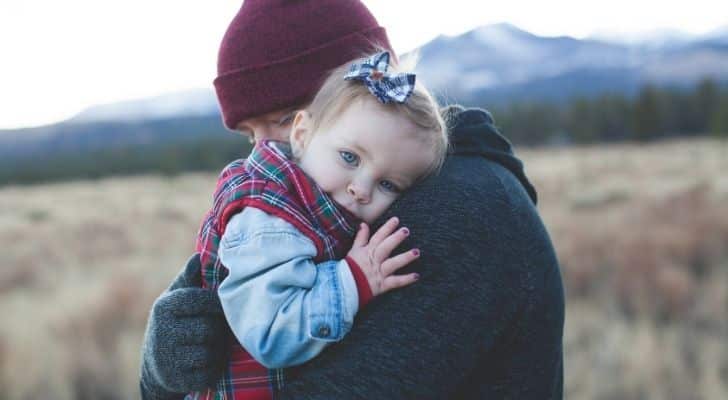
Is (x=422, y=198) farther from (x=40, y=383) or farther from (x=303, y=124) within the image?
(x=40, y=383)

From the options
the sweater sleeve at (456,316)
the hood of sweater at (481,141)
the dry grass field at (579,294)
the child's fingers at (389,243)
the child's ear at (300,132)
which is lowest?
the dry grass field at (579,294)

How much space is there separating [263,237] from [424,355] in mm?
426

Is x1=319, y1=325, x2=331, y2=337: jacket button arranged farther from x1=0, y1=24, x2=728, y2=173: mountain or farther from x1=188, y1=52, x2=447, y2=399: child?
x1=0, y1=24, x2=728, y2=173: mountain

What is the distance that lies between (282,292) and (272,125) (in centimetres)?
89

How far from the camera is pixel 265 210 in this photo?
1382 millimetres

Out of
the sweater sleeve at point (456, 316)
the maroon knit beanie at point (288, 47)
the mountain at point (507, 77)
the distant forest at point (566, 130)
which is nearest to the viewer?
the sweater sleeve at point (456, 316)

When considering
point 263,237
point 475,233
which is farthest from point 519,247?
point 263,237

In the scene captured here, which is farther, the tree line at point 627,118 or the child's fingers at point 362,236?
the tree line at point 627,118

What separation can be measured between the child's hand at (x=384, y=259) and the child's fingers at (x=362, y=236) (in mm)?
14

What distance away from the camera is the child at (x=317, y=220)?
1.32 metres

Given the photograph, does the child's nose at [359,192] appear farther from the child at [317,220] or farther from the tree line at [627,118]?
the tree line at [627,118]

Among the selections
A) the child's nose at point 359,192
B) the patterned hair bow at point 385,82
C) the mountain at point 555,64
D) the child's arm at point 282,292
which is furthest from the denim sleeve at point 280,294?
the mountain at point 555,64

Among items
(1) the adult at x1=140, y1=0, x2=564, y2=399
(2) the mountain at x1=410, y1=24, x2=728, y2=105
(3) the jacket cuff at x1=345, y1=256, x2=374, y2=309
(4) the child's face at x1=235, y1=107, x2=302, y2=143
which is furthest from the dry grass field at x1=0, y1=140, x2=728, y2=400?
(2) the mountain at x1=410, y1=24, x2=728, y2=105

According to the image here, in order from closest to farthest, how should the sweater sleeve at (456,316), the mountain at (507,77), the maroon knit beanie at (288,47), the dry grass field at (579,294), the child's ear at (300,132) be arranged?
the sweater sleeve at (456,316)
the child's ear at (300,132)
the maroon knit beanie at (288,47)
the dry grass field at (579,294)
the mountain at (507,77)
